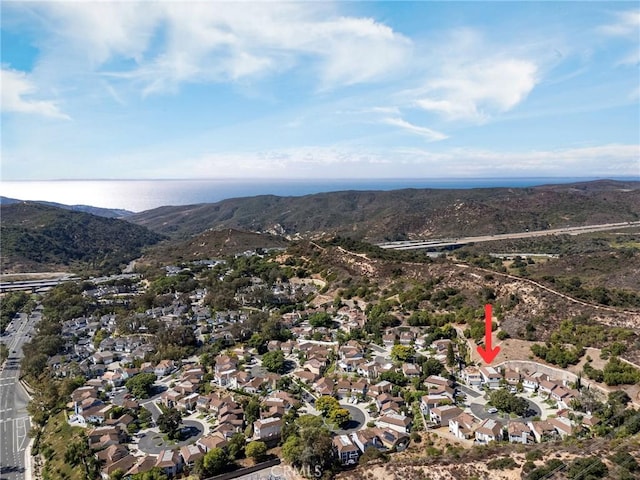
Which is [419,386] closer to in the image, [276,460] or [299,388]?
[299,388]

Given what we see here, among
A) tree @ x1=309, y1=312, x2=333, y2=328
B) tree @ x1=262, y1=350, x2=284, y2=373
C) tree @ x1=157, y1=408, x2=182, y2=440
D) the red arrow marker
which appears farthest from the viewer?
tree @ x1=309, y1=312, x2=333, y2=328

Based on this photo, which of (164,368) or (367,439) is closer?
(367,439)

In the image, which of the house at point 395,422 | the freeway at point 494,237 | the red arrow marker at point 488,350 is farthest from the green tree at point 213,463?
the freeway at point 494,237

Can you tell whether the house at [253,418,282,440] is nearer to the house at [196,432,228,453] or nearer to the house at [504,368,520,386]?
the house at [196,432,228,453]

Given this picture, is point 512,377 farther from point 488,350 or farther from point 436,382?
point 436,382

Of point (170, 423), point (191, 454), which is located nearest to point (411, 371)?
point (191, 454)

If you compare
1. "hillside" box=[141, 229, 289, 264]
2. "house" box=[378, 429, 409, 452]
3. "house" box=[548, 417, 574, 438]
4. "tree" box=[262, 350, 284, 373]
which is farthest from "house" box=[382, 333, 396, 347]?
"hillside" box=[141, 229, 289, 264]
